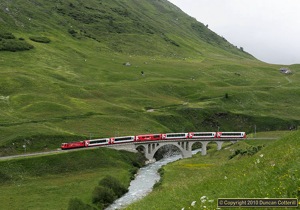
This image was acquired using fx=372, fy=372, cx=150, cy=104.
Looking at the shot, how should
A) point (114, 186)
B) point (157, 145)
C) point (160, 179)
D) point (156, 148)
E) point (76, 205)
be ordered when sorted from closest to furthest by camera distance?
point (76, 205) < point (114, 186) < point (160, 179) < point (156, 148) < point (157, 145)

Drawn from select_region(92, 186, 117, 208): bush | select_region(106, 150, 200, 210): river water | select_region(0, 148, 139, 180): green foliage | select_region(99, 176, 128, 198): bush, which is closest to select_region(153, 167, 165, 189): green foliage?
select_region(106, 150, 200, 210): river water

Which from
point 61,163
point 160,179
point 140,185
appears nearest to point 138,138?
point 61,163

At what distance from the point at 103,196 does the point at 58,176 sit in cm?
2459

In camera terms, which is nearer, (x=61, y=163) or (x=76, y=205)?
(x=76, y=205)

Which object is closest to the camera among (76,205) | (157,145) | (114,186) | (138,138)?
(76,205)

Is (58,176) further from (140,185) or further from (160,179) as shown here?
(160,179)

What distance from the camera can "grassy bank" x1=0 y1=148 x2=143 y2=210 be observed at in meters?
72.3

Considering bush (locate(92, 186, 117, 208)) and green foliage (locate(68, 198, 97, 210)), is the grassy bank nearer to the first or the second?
bush (locate(92, 186, 117, 208))

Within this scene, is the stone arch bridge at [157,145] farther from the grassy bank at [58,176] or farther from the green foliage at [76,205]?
the green foliage at [76,205]

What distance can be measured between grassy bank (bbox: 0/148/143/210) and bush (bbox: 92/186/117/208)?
5.43 ft

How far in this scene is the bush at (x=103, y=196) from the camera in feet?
227

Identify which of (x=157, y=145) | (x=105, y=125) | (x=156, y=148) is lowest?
(x=156, y=148)

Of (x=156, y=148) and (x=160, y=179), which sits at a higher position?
(x=156, y=148)

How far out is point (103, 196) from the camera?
7062cm
